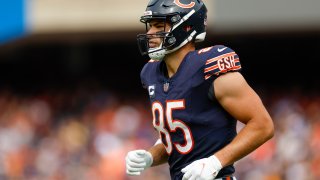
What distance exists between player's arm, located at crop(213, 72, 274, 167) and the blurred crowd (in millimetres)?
5029

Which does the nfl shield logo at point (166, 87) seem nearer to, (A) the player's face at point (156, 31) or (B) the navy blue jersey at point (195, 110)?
(B) the navy blue jersey at point (195, 110)

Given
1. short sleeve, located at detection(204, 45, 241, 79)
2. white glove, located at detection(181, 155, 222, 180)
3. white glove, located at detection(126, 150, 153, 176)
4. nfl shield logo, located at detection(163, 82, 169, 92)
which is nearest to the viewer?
white glove, located at detection(181, 155, 222, 180)

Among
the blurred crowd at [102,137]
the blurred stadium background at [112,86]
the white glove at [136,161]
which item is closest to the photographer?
the white glove at [136,161]

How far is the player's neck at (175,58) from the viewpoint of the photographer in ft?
15.8

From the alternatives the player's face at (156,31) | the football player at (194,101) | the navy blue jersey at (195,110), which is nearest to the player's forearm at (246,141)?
the football player at (194,101)

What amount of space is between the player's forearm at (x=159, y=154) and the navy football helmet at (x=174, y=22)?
0.59 metres

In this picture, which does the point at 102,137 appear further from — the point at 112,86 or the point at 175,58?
the point at 175,58

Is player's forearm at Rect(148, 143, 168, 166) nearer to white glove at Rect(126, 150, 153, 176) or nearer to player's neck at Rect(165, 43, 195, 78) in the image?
white glove at Rect(126, 150, 153, 176)

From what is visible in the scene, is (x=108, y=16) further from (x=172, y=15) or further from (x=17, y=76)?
(x=172, y=15)

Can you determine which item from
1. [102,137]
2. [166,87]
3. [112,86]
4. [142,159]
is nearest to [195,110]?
[166,87]

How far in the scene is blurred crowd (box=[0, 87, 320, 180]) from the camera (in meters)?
9.82

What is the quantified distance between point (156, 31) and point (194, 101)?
1.67ft

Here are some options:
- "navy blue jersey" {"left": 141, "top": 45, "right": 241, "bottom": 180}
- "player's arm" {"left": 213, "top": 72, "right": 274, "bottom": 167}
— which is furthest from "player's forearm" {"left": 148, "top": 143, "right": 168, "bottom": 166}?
"player's arm" {"left": 213, "top": 72, "right": 274, "bottom": 167}

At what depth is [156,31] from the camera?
4.82 meters
